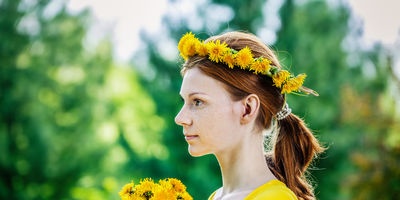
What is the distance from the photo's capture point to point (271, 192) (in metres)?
2.77

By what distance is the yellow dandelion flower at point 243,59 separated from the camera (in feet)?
9.71

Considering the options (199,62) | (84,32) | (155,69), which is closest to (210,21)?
(155,69)

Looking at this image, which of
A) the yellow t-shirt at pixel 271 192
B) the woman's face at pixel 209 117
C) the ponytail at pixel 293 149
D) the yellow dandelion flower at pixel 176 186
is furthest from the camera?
the ponytail at pixel 293 149

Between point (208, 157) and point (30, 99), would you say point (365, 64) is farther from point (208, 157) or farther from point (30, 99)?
Result: point (30, 99)

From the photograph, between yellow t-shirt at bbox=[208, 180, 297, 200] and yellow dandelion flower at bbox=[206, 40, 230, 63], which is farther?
yellow dandelion flower at bbox=[206, 40, 230, 63]

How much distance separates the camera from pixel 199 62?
3061mm

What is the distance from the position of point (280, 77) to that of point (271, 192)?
54 cm

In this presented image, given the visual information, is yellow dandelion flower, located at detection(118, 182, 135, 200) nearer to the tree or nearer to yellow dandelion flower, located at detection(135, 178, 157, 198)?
yellow dandelion flower, located at detection(135, 178, 157, 198)

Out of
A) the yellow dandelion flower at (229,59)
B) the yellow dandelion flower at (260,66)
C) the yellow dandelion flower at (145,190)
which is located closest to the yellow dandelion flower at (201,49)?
the yellow dandelion flower at (229,59)

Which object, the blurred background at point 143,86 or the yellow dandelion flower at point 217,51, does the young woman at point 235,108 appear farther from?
the blurred background at point 143,86

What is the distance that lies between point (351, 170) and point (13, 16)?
7980 mm

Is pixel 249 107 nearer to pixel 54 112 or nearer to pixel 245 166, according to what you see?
pixel 245 166

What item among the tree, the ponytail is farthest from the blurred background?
the ponytail

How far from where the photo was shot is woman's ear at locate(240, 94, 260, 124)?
9.74 ft
